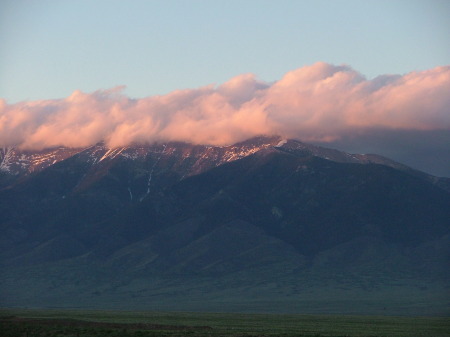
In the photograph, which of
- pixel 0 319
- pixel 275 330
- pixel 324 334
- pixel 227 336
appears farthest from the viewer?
pixel 0 319

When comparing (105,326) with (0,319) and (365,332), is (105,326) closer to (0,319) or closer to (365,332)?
(0,319)

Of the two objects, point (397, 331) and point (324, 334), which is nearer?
point (324, 334)

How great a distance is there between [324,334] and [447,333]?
1588 cm

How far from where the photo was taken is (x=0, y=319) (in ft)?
449

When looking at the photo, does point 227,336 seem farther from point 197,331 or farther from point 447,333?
point 447,333

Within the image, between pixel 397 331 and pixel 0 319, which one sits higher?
pixel 0 319

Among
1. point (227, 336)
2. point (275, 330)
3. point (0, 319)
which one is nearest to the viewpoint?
point (227, 336)

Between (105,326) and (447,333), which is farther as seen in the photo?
(105,326)

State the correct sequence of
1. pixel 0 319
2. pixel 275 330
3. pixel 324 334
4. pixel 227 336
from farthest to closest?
pixel 0 319 → pixel 275 330 → pixel 324 334 → pixel 227 336

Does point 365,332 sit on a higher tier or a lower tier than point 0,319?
lower

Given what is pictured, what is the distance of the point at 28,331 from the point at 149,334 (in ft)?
51.7

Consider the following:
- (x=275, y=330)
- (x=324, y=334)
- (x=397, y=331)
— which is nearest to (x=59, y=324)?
(x=275, y=330)

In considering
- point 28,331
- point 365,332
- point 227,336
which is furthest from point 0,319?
point 365,332

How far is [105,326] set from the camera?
125000mm
